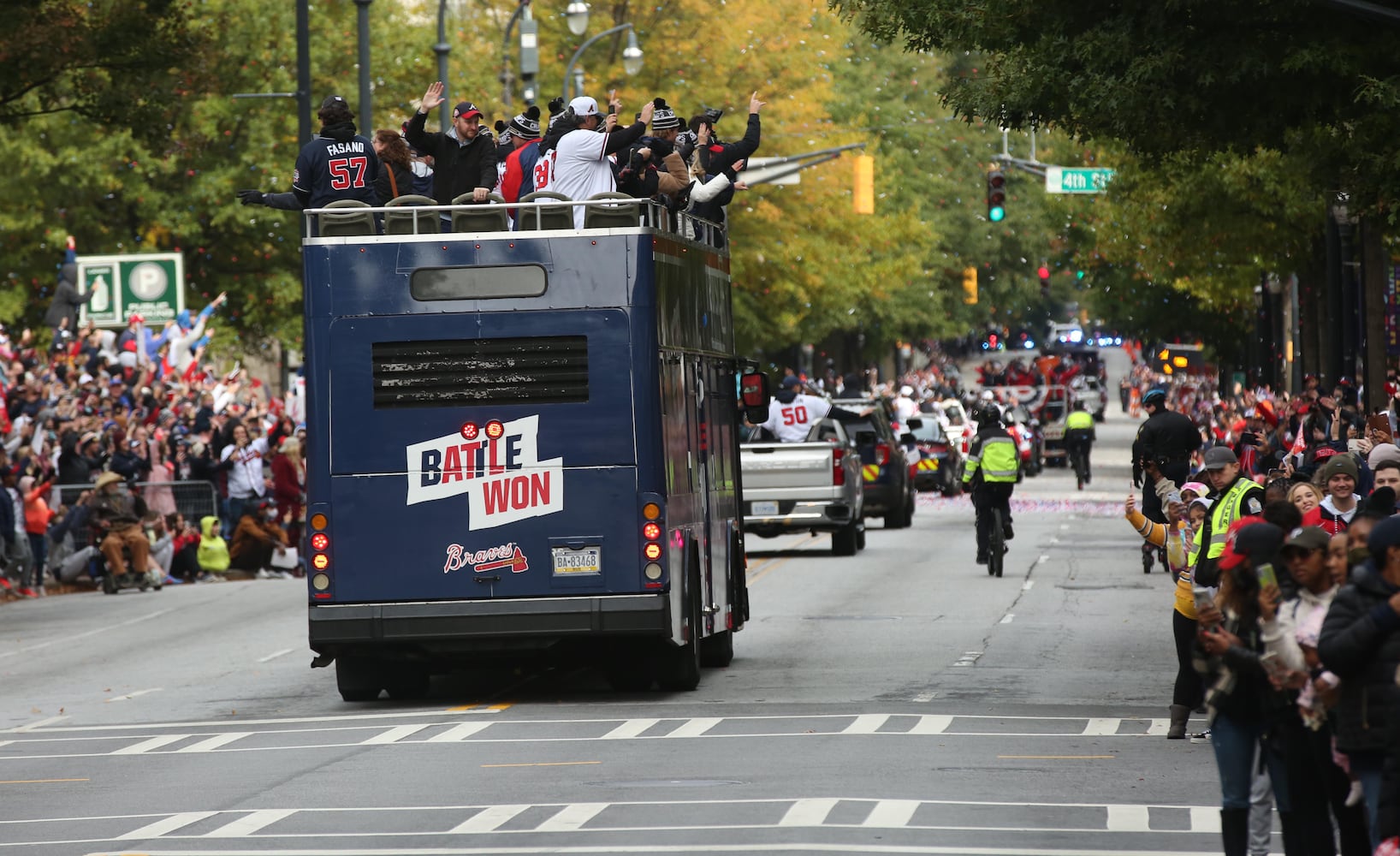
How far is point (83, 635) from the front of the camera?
2444cm

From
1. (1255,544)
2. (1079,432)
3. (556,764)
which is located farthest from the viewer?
(1079,432)

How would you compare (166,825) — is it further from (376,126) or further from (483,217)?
(376,126)

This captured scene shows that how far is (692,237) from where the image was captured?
17703mm

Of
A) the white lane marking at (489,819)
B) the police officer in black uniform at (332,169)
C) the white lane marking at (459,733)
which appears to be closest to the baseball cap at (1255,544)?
Answer: the white lane marking at (489,819)

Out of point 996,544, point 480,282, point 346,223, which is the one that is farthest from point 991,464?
point 346,223

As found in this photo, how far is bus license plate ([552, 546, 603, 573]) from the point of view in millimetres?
15852

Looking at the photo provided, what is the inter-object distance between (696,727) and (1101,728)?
241 cm

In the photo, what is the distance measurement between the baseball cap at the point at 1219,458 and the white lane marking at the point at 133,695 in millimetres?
8596

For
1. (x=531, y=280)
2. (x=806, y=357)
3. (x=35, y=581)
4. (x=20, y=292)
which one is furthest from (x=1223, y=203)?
(x=806, y=357)

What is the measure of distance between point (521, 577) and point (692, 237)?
3145 mm

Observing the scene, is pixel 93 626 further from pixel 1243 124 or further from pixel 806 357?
pixel 806 357

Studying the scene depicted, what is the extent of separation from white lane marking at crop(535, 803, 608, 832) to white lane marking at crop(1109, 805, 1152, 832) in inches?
91.5

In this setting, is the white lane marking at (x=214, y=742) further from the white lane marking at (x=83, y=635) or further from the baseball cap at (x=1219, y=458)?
the white lane marking at (x=83, y=635)

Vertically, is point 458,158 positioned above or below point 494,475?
above
